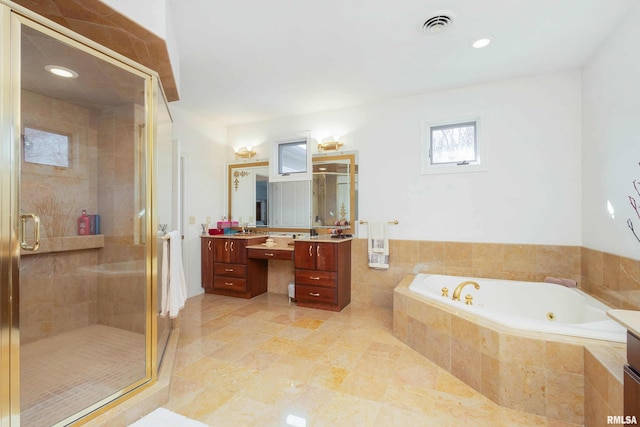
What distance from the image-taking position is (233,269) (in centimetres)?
395

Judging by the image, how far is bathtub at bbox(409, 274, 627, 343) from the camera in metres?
1.72

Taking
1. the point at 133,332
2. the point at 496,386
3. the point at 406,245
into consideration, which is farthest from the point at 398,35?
the point at 133,332

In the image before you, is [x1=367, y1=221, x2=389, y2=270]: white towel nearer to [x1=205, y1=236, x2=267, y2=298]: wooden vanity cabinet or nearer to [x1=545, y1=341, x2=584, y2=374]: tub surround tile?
[x1=205, y1=236, x2=267, y2=298]: wooden vanity cabinet

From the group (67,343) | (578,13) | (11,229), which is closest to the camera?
(11,229)

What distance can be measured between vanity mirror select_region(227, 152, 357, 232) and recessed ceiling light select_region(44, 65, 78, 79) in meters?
2.54

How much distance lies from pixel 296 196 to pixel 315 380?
2602 millimetres

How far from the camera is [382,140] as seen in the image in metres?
3.64

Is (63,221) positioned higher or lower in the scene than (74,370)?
higher

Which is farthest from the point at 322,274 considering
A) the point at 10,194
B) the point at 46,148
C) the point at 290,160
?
the point at 46,148

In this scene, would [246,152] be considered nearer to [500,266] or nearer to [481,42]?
[481,42]

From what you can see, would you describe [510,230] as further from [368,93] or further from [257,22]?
[257,22]

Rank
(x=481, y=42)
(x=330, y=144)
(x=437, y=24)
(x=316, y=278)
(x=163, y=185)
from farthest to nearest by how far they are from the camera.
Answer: (x=330, y=144)
(x=316, y=278)
(x=481, y=42)
(x=163, y=185)
(x=437, y=24)

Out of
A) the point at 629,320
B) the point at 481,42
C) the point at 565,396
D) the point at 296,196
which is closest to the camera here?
the point at 629,320

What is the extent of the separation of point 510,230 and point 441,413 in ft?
7.11
